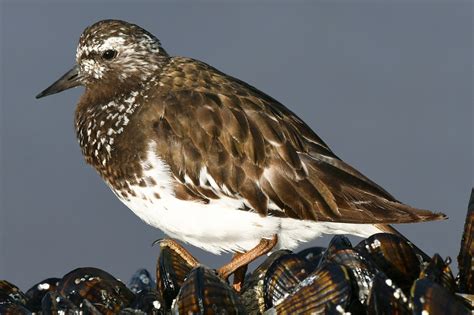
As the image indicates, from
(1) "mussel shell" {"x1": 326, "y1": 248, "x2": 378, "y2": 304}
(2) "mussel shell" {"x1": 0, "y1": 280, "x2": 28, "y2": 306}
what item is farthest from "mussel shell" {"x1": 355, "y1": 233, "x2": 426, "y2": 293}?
(2) "mussel shell" {"x1": 0, "y1": 280, "x2": 28, "y2": 306}

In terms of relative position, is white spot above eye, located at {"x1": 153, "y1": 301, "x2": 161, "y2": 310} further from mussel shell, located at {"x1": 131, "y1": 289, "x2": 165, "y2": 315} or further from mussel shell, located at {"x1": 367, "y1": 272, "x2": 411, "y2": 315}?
mussel shell, located at {"x1": 367, "y1": 272, "x2": 411, "y2": 315}


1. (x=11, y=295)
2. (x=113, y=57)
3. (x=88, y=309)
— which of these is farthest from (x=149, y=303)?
(x=113, y=57)

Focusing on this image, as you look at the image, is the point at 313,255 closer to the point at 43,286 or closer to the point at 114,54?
the point at 43,286

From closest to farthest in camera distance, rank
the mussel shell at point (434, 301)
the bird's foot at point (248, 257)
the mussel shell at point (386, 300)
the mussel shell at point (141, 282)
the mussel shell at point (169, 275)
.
A: the mussel shell at point (434, 301)
the mussel shell at point (386, 300)
the mussel shell at point (169, 275)
the mussel shell at point (141, 282)
the bird's foot at point (248, 257)

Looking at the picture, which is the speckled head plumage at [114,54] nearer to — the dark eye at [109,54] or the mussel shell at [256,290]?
the dark eye at [109,54]

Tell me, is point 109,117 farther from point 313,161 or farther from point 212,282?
point 212,282

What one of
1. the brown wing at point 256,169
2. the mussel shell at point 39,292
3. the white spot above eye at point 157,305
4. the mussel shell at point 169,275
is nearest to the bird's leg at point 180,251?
the mussel shell at point 169,275

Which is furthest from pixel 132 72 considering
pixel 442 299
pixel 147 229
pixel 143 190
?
pixel 147 229
